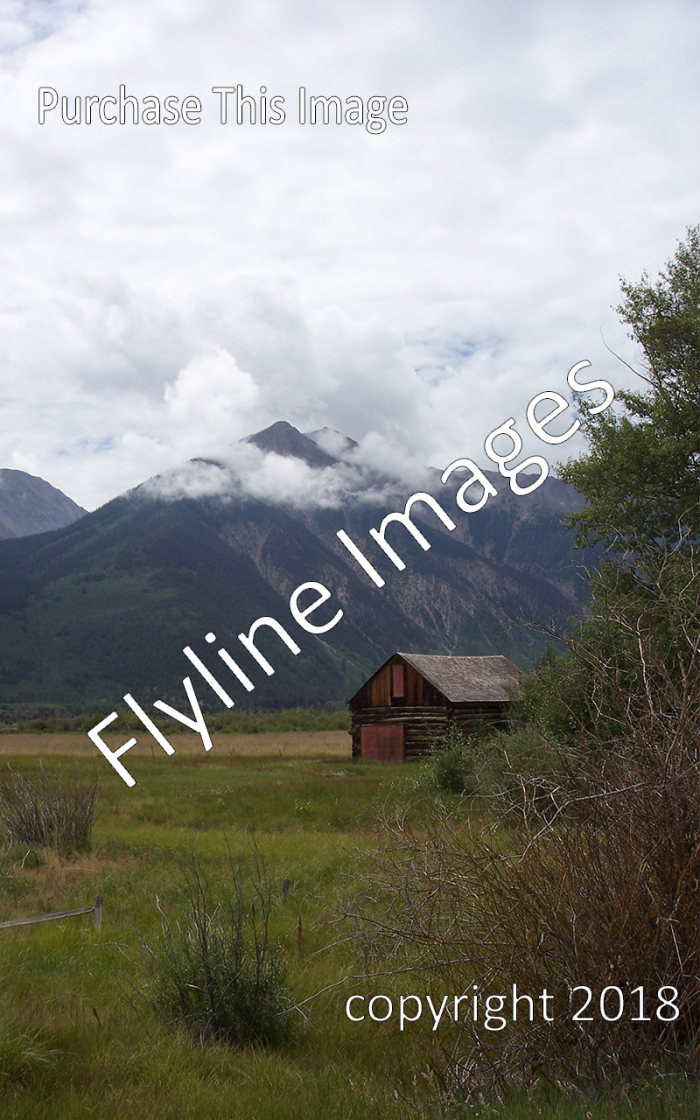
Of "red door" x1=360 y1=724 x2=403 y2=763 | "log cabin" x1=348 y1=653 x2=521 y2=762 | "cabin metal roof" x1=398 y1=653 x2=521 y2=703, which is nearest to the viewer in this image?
"log cabin" x1=348 y1=653 x2=521 y2=762

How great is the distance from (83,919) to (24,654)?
179 metres

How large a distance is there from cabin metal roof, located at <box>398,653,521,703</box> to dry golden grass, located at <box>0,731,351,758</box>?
22.8 feet

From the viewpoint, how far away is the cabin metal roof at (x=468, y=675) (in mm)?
40719

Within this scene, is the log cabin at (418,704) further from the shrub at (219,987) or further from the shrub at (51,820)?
the shrub at (219,987)

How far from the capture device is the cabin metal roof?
1603 inches

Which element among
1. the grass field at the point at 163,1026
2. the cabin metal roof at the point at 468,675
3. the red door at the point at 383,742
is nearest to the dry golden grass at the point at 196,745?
the red door at the point at 383,742

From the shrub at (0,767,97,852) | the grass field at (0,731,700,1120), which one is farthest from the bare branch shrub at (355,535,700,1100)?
the shrub at (0,767,97,852)

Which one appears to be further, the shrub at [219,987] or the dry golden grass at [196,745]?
the dry golden grass at [196,745]

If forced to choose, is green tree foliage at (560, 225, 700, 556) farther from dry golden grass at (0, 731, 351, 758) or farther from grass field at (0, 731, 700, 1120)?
dry golden grass at (0, 731, 351, 758)

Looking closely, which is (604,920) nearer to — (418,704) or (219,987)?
(219,987)

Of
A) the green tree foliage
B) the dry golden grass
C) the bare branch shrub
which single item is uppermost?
the green tree foliage

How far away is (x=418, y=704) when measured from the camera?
41.5 metres

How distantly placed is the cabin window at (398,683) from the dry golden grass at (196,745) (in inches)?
193

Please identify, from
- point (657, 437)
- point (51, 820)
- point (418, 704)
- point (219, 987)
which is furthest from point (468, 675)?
point (219, 987)
